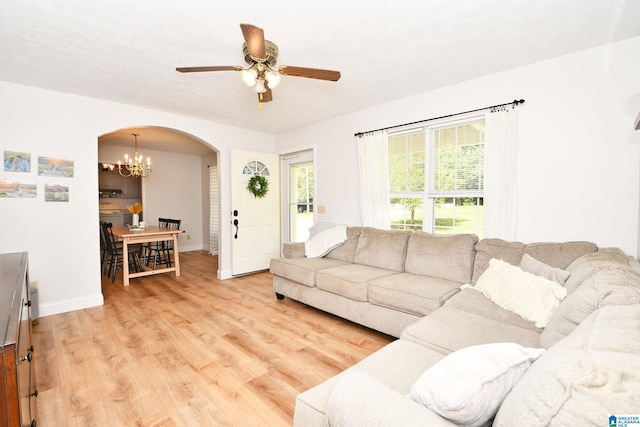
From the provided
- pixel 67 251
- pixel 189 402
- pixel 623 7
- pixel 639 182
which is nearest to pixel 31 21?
pixel 67 251

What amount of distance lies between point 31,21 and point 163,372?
2.73 meters

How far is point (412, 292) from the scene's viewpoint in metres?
2.45

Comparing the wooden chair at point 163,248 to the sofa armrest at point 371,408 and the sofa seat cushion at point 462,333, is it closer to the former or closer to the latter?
the sofa seat cushion at point 462,333

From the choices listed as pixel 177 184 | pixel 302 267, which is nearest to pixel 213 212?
pixel 177 184

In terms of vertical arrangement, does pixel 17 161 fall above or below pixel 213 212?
above

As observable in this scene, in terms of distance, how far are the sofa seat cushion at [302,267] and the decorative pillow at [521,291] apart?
1.63 metres

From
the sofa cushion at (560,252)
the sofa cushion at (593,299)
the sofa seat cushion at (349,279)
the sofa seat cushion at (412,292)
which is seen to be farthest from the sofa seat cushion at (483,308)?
the sofa seat cushion at (349,279)

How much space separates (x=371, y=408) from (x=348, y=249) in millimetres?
2882

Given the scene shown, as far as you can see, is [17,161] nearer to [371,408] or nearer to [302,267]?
[302,267]

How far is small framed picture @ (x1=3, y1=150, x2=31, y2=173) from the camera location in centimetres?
310

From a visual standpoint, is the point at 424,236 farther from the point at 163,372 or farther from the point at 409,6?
the point at 163,372

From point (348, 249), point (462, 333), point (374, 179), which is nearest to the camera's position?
point (462, 333)

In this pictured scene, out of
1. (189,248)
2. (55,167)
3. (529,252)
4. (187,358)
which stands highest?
(55,167)

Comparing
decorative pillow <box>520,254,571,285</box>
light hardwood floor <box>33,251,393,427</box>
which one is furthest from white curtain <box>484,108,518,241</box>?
light hardwood floor <box>33,251,393,427</box>
